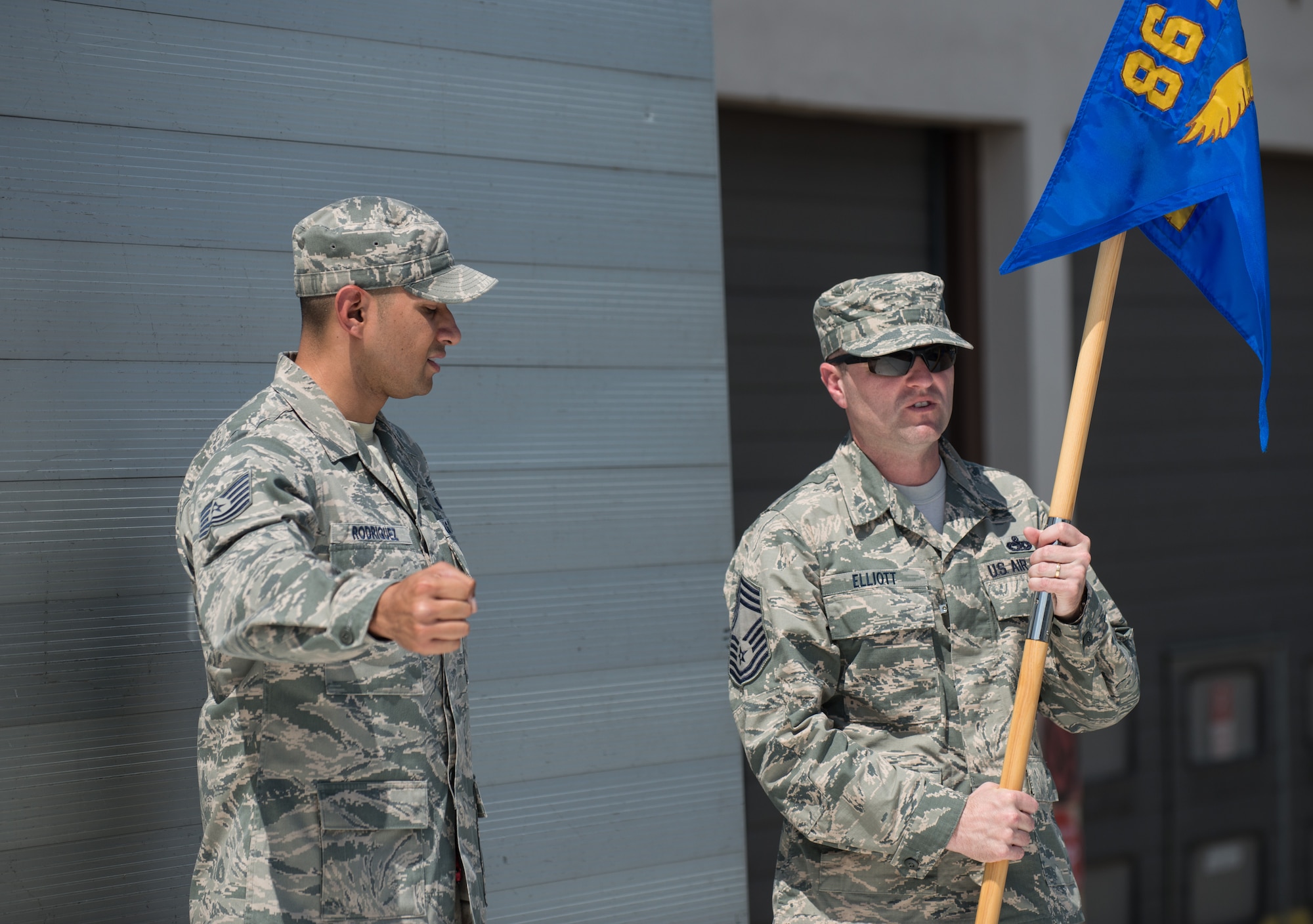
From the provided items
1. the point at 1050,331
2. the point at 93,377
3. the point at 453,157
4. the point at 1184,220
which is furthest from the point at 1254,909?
the point at 93,377

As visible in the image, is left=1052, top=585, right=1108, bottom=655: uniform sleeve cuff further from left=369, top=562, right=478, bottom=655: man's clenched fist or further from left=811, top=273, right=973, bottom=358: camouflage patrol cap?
left=369, top=562, right=478, bottom=655: man's clenched fist

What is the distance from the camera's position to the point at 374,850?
1931 mm

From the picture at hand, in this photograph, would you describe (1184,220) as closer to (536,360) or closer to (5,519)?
(536,360)

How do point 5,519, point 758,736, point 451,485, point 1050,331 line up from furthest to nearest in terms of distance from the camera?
point 1050,331
point 451,485
point 5,519
point 758,736

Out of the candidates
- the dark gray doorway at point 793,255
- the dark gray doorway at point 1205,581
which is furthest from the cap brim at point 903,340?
the dark gray doorway at point 1205,581

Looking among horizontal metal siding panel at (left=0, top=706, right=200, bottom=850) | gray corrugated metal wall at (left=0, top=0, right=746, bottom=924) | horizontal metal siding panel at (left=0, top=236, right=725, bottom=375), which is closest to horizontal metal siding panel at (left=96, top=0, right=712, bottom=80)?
gray corrugated metal wall at (left=0, top=0, right=746, bottom=924)

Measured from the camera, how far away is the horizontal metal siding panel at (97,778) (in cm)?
239

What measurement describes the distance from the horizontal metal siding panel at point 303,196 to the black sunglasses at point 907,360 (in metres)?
0.99

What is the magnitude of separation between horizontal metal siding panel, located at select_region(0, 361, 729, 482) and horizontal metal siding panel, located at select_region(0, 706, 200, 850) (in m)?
0.49

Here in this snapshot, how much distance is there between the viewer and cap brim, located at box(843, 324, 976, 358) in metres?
2.34

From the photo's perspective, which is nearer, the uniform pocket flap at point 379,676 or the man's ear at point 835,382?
the uniform pocket flap at point 379,676

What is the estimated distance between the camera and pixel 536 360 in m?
3.07

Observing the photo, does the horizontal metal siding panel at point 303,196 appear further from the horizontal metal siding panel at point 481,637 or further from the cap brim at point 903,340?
the cap brim at point 903,340

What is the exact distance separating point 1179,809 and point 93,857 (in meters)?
4.72
